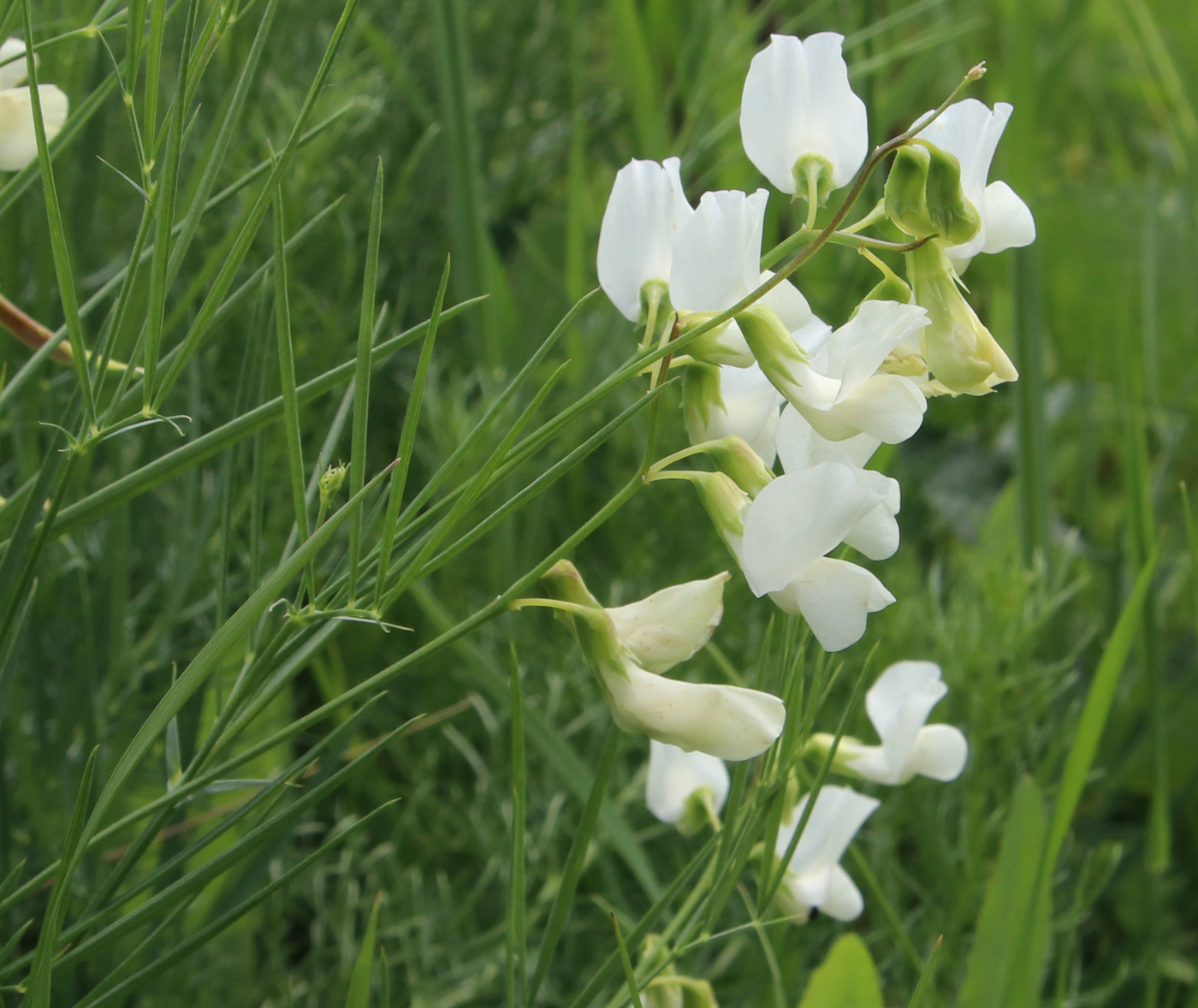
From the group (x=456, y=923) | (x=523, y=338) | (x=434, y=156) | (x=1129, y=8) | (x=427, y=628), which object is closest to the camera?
(x=456, y=923)

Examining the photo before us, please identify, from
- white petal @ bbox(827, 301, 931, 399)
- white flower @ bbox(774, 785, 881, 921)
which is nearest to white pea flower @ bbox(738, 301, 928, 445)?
white petal @ bbox(827, 301, 931, 399)

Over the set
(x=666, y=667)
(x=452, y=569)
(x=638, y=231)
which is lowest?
(x=452, y=569)

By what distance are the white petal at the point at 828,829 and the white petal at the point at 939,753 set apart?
0.03 meters

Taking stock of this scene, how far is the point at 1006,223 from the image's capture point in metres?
0.36

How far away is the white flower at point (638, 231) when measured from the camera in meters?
0.36

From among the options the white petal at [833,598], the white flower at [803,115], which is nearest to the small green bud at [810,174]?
the white flower at [803,115]

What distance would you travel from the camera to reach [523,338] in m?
0.99

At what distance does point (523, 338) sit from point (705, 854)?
0.65m

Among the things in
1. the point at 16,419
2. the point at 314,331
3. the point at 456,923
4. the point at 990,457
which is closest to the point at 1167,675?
the point at 990,457

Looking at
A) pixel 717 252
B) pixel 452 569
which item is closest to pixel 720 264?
pixel 717 252

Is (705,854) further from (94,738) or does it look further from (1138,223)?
(1138,223)

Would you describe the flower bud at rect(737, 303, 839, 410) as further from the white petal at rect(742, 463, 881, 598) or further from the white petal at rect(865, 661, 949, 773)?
the white petal at rect(865, 661, 949, 773)

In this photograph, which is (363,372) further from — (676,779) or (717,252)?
(676,779)

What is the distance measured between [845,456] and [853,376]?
2.0 inches
